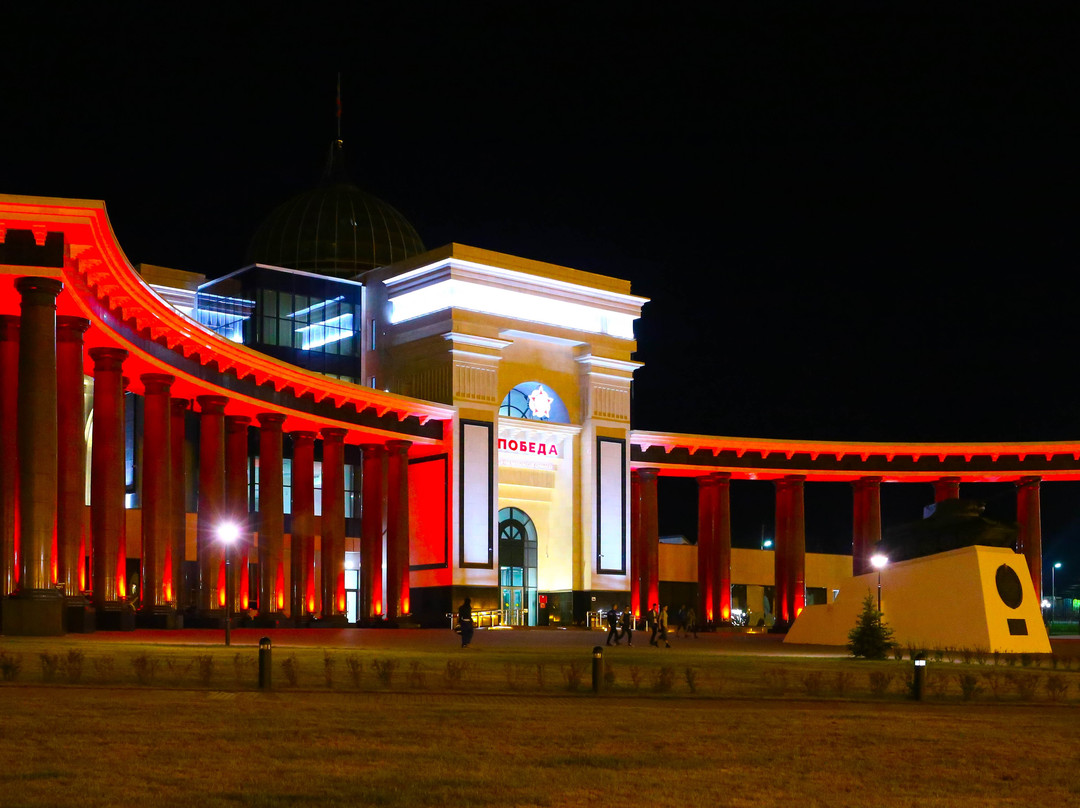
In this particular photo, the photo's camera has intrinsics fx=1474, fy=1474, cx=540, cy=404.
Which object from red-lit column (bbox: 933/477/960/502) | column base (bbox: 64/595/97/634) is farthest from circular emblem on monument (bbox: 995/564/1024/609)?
red-lit column (bbox: 933/477/960/502)

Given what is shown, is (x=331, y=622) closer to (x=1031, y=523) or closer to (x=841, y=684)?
(x=1031, y=523)

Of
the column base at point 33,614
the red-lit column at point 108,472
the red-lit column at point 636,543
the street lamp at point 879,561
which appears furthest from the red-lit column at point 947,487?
the column base at point 33,614

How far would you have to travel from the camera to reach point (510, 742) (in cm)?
1802

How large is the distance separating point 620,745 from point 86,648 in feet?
59.2

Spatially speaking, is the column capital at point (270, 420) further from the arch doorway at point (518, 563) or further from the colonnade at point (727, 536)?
the colonnade at point (727, 536)

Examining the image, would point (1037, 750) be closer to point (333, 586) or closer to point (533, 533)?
point (333, 586)

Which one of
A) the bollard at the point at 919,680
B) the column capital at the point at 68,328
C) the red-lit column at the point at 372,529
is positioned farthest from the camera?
the red-lit column at the point at 372,529

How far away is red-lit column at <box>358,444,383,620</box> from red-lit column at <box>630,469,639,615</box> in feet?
55.9

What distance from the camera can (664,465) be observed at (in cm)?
8212

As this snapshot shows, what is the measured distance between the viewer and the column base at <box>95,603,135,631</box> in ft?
152

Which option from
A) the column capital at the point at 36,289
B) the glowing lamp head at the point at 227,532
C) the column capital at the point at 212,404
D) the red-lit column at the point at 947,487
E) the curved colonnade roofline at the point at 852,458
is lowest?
the glowing lamp head at the point at 227,532

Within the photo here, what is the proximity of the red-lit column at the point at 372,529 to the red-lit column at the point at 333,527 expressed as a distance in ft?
8.72

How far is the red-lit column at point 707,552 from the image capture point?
272 feet

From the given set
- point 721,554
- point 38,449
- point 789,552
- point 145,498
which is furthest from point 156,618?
point 789,552
